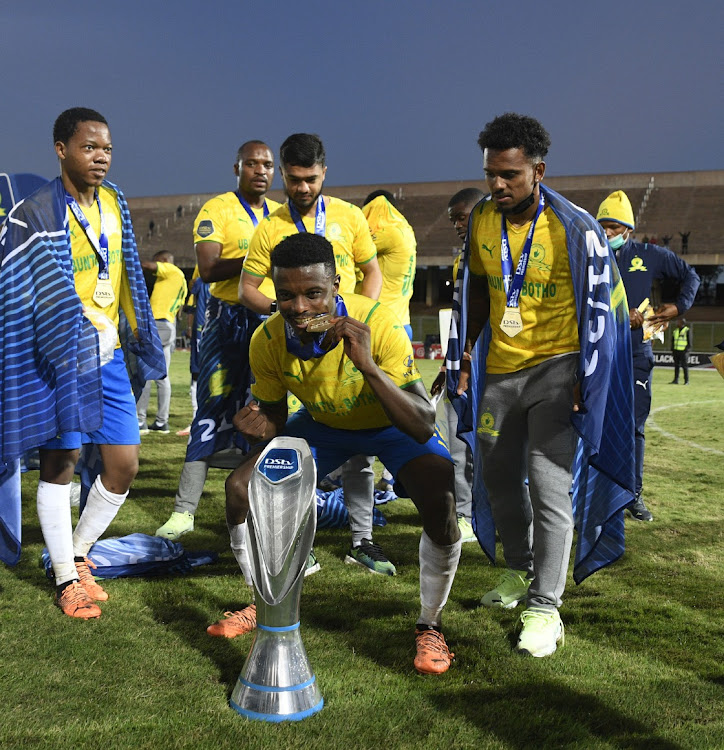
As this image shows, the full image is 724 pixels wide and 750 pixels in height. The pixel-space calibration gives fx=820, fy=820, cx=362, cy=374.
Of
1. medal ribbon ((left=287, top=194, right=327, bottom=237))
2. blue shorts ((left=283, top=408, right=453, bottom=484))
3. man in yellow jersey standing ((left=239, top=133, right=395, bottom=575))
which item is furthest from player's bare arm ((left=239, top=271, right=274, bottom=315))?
blue shorts ((left=283, top=408, right=453, bottom=484))

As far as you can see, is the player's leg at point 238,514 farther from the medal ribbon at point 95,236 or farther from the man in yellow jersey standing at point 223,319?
the man in yellow jersey standing at point 223,319

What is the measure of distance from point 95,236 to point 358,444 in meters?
1.73

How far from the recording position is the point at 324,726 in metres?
2.72

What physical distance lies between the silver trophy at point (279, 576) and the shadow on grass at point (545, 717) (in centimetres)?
52

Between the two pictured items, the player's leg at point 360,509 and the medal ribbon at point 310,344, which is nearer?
the medal ribbon at point 310,344

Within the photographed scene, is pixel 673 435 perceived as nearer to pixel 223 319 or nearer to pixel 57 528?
pixel 223 319

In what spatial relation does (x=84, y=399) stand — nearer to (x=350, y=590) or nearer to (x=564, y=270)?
(x=350, y=590)

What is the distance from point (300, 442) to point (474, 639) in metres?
1.31

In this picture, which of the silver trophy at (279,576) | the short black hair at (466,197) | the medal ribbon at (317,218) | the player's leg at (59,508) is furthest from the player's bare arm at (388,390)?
the short black hair at (466,197)

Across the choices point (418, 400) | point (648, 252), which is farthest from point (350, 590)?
point (648, 252)

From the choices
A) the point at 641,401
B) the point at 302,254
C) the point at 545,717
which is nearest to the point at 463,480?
the point at 641,401

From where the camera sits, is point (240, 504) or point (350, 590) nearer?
point (240, 504)

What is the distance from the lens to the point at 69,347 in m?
3.84

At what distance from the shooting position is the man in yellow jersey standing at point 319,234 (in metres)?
4.38
